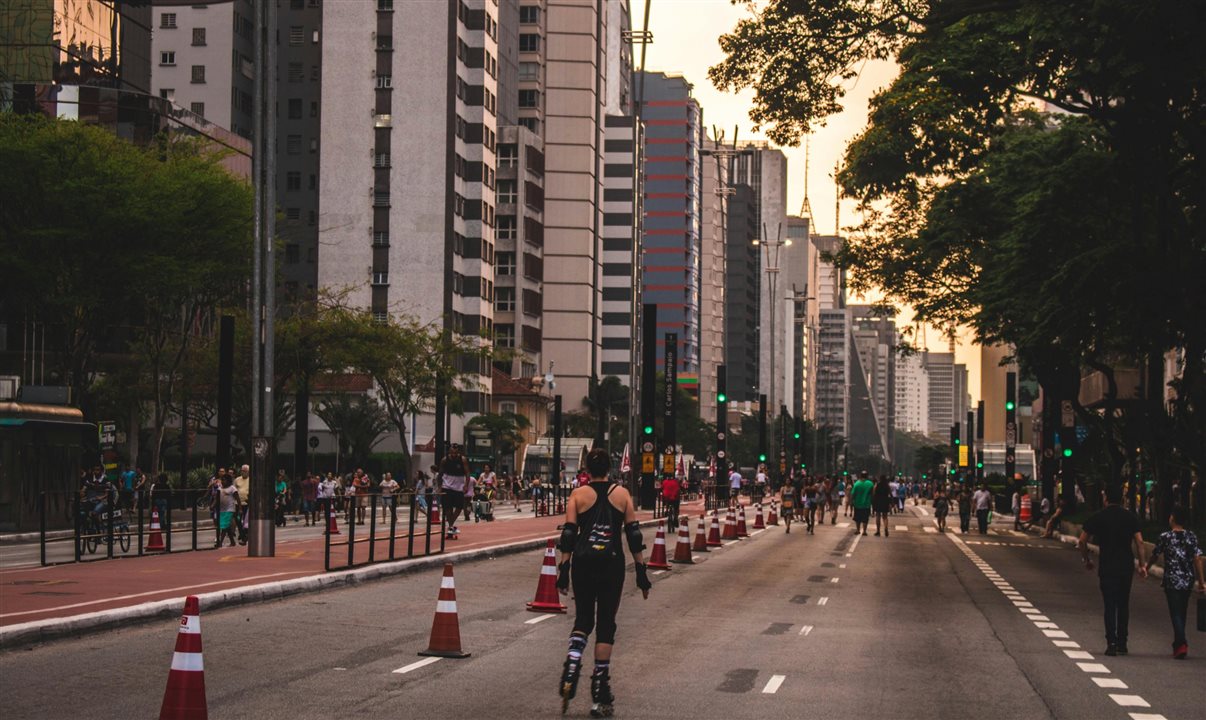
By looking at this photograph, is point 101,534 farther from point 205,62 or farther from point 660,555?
point 205,62

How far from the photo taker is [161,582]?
21.9 metres

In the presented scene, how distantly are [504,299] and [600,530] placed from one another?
11194cm

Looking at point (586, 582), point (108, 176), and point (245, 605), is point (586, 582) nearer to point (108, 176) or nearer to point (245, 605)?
point (245, 605)

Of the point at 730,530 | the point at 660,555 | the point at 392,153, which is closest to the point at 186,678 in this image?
the point at 660,555

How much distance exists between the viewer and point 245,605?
65.2 ft

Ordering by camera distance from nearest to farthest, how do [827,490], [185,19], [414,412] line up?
[827,490] < [414,412] < [185,19]

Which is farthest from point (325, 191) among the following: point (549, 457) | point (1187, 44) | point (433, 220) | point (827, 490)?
point (1187, 44)

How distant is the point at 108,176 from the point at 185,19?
74.5 m

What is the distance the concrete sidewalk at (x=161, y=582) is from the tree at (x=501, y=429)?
2808 inches

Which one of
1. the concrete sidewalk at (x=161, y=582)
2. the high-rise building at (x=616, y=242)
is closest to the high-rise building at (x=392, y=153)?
the high-rise building at (x=616, y=242)

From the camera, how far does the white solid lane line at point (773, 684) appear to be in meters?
13.1

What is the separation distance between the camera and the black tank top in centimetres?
1148

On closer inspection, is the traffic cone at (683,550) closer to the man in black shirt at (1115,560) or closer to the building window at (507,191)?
the man in black shirt at (1115,560)

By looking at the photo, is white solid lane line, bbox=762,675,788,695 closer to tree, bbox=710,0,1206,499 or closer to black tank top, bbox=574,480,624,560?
black tank top, bbox=574,480,624,560
